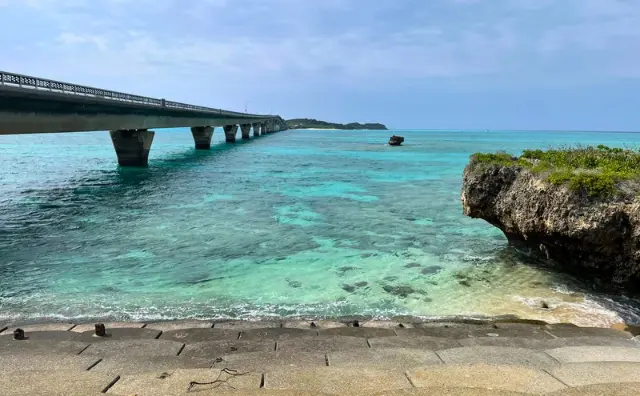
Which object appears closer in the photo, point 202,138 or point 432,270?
point 432,270

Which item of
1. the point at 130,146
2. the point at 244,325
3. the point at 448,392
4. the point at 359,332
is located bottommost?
the point at 244,325

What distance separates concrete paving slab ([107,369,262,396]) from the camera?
5527 mm

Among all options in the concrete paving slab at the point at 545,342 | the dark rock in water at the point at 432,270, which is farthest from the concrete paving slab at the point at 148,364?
the dark rock in water at the point at 432,270

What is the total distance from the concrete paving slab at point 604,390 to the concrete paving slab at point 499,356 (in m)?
0.99

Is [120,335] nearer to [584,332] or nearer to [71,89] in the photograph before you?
[584,332]

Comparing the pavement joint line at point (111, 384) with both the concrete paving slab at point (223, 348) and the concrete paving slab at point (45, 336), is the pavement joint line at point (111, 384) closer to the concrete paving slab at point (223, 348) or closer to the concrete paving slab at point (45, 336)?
the concrete paving slab at point (223, 348)

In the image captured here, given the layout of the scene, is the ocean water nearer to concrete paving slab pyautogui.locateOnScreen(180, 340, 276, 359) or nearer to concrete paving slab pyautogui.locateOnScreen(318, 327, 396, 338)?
concrete paving slab pyautogui.locateOnScreen(318, 327, 396, 338)

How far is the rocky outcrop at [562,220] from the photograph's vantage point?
33.3ft

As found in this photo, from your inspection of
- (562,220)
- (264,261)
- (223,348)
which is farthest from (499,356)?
(264,261)

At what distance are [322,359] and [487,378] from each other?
8.01 feet

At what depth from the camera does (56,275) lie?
1322 cm

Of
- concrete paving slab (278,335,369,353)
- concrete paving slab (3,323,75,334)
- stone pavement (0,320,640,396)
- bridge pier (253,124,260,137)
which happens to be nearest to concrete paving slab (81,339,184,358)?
stone pavement (0,320,640,396)

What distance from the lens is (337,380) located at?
19.2 feet

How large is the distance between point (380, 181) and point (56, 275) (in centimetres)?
2827
